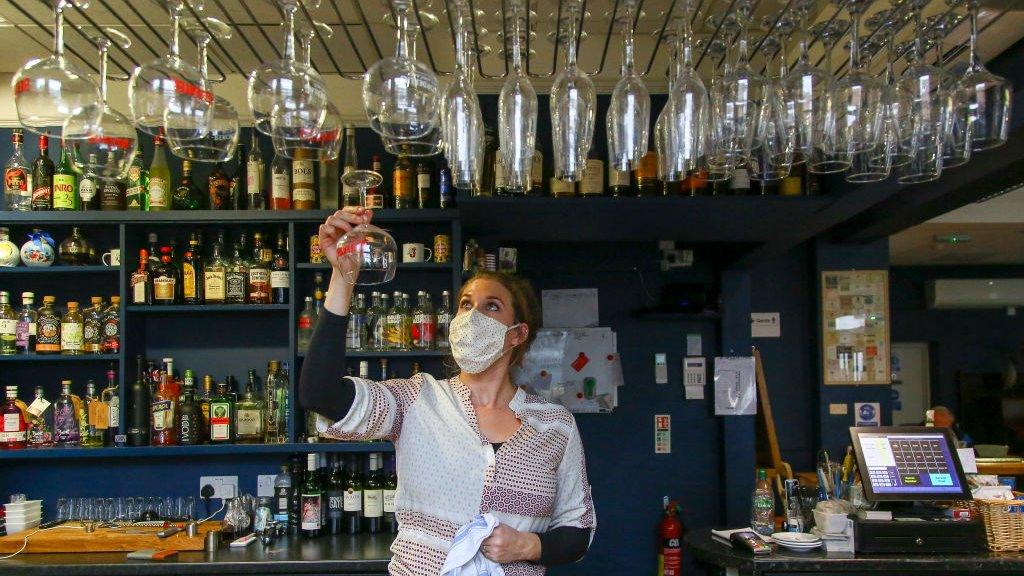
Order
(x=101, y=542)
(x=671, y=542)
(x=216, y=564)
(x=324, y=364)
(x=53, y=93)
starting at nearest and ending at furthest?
(x=53, y=93), (x=324, y=364), (x=216, y=564), (x=101, y=542), (x=671, y=542)

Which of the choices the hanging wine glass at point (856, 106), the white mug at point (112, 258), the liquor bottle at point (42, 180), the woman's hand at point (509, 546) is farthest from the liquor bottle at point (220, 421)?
the hanging wine glass at point (856, 106)

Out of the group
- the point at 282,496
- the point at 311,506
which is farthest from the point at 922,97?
the point at 282,496

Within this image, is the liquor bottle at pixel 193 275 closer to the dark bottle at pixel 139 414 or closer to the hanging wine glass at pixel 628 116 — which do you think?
the dark bottle at pixel 139 414

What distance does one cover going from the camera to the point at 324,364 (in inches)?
68.4

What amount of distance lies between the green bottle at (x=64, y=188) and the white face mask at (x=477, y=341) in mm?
2205

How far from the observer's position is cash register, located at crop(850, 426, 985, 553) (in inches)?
122

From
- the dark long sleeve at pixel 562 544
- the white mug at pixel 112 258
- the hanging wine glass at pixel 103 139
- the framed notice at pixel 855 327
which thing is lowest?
the dark long sleeve at pixel 562 544

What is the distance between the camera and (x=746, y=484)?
447cm

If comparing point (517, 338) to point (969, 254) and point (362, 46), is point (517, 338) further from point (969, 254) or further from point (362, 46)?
point (969, 254)

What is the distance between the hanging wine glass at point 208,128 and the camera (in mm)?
1354

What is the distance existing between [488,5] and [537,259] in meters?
2.01

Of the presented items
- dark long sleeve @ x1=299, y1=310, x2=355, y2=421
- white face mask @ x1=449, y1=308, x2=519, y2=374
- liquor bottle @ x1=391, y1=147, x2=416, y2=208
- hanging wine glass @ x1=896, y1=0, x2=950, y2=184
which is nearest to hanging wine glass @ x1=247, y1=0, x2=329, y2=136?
dark long sleeve @ x1=299, y1=310, x2=355, y2=421

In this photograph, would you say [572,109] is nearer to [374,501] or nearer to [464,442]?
[464,442]

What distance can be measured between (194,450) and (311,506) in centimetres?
52
